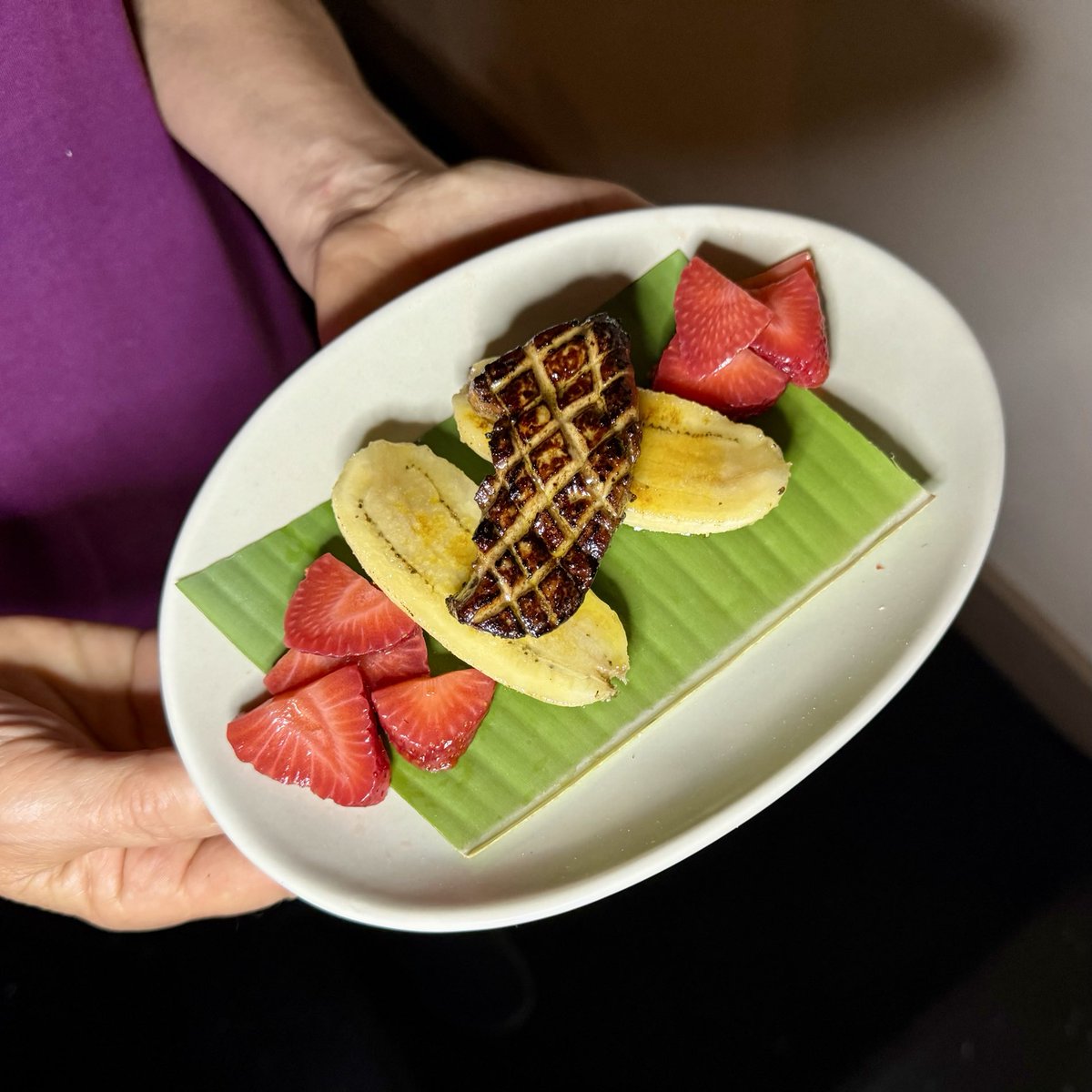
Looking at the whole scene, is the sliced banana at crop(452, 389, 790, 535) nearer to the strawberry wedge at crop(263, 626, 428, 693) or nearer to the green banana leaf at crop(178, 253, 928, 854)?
the green banana leaf at crop(178, 253, 928, 854)

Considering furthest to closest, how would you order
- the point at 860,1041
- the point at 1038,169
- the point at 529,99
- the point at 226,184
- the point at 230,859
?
1. the point at 529,99
2. the point at 226,184
3. the point at 1038,169
4. the point at 860,1041
5. the point at 230,859

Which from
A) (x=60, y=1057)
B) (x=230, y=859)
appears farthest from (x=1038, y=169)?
(x=60, y=1057)

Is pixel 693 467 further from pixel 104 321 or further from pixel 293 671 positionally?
pixel 104 321

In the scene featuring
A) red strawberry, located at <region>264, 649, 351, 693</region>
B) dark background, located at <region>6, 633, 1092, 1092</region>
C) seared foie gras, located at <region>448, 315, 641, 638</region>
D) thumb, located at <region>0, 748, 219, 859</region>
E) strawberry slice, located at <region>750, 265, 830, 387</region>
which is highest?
strawberry slice, located at <region>750, 265, 830, 387</region>

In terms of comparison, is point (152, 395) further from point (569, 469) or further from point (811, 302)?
point (811, 302)

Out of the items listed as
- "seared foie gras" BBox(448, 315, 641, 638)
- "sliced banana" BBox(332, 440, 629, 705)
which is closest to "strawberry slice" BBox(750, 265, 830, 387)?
"seared foie gras" BBox(448, 315, 641, 638)

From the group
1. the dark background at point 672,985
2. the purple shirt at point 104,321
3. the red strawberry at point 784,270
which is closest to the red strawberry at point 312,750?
the dark background at point 672,985
